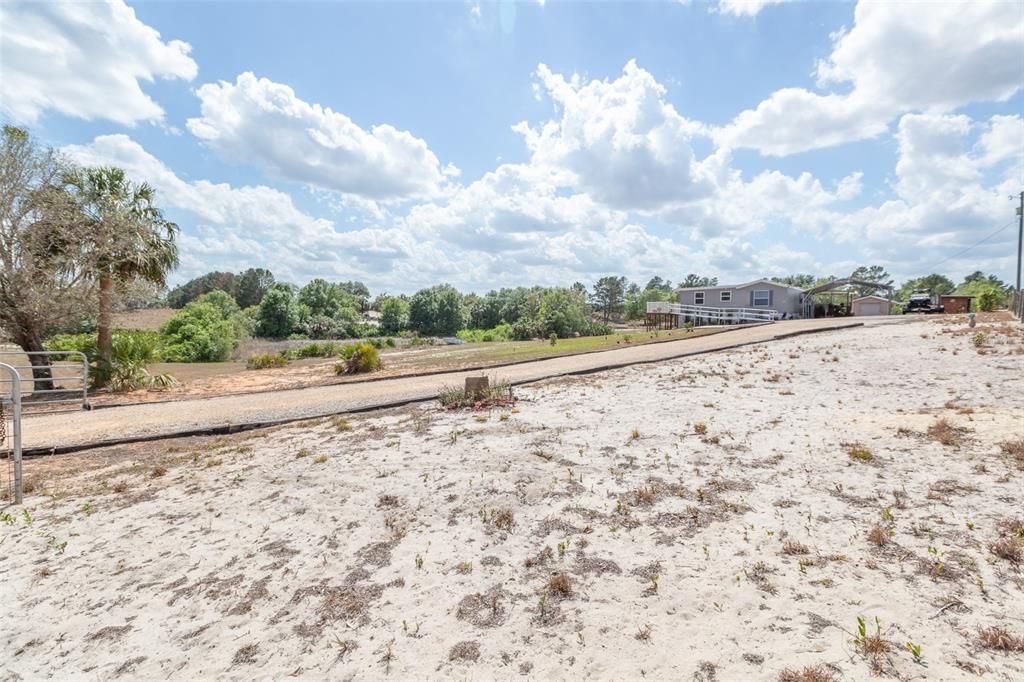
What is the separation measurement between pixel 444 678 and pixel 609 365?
39.1ft

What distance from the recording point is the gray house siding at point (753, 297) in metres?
36.7

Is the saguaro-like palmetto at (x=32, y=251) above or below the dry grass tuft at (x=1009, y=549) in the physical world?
above

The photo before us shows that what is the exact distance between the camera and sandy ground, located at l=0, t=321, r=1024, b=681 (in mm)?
3002

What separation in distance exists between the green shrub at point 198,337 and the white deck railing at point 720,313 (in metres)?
33.8

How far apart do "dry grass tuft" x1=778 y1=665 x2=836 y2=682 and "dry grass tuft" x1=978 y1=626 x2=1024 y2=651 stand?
1075 millimetres

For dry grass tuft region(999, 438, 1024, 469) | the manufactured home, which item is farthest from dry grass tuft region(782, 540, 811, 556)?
the manufactured home

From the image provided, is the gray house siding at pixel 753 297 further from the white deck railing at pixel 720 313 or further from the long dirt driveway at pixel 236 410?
the long dirt driveway at pixel 236 410

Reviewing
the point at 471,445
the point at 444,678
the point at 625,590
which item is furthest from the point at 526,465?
the point at 444,678

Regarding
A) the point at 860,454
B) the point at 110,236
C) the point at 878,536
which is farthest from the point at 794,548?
the point at 110,236

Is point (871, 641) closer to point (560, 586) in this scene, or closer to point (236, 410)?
point (560, 586)

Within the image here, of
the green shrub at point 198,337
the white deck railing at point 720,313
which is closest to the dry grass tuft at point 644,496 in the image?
the white deck railing at point 720,313

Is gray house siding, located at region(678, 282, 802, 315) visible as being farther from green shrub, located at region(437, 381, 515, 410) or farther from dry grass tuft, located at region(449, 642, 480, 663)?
dry grass tuft, located at region(449, 642, 480, 663)

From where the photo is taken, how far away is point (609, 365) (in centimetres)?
1414

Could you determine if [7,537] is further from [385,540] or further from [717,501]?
[717,501]
